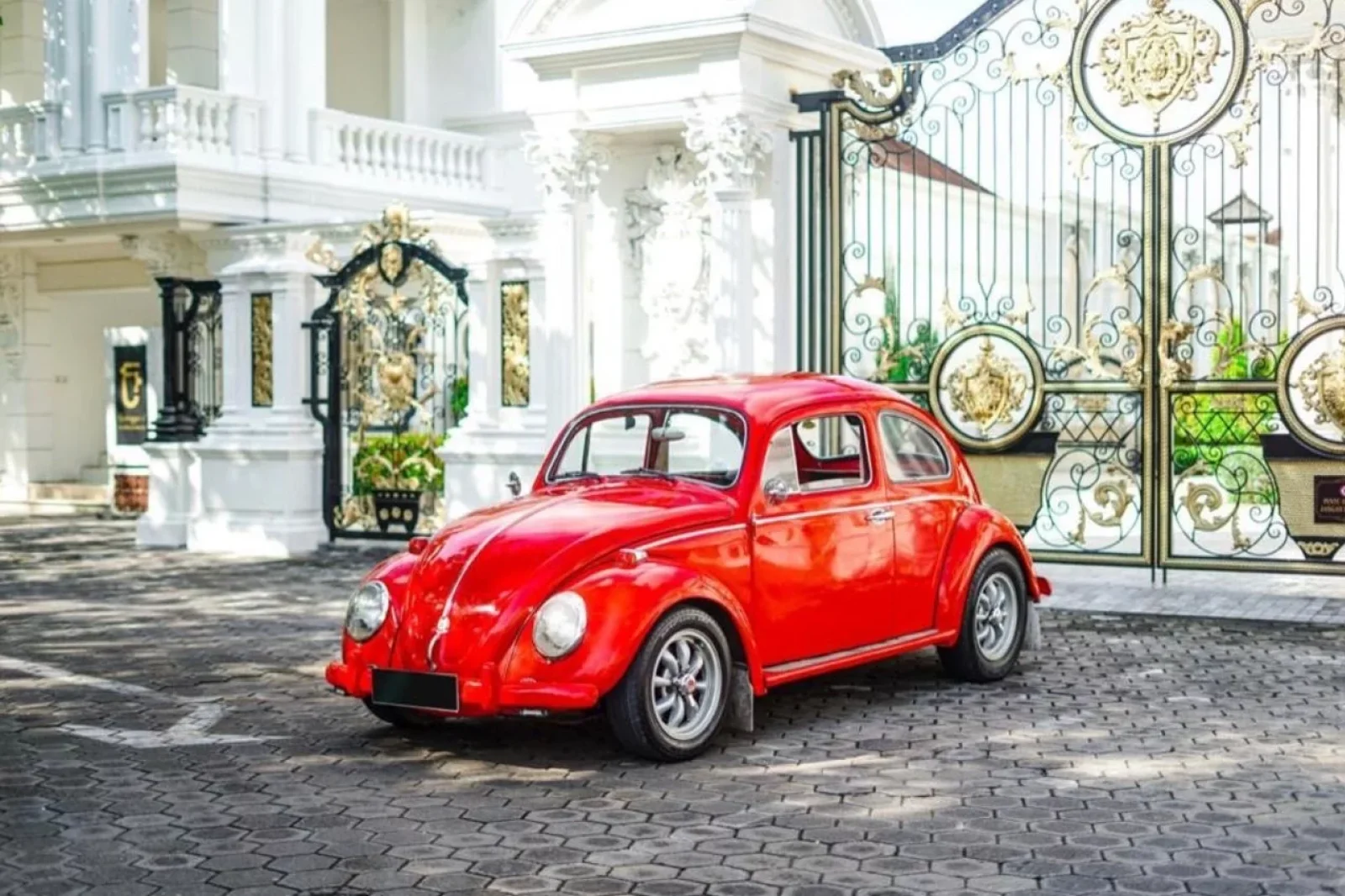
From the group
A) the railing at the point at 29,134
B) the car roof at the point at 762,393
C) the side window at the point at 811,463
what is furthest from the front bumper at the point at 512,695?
the railing at the point at 29,134

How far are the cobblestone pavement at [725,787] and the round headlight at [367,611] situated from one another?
51 cm

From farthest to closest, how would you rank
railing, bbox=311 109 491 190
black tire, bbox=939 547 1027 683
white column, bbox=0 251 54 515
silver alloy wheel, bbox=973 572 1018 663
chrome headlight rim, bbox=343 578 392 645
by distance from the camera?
white column, bbox=0 251 54 515 → railing, bbox=311 109 491 190 → silver alloy wheel, bbox=973 572 1018 663 → black tire, bbox=939 547 1027 683 → chrome headlight rim, bbox=343 578 392 645

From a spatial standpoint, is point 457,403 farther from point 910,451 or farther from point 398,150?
point 910,451

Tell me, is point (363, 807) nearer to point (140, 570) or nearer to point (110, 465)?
point (140, 570)

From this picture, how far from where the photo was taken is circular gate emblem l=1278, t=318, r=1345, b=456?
38.6ft

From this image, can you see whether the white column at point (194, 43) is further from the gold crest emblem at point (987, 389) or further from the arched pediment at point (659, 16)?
the gold crest emblem at point (987, 389)

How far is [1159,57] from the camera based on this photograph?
1216cm

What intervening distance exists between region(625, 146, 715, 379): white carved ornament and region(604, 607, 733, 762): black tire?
22.3 feet

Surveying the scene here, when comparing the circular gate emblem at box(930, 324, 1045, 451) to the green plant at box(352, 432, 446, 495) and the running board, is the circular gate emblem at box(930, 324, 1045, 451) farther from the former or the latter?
the green plant at box(352, 432, 446, 495)

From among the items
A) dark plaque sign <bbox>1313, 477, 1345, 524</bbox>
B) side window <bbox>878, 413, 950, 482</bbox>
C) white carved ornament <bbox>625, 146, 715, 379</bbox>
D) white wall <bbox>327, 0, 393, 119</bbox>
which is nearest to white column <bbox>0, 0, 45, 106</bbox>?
white wall <bbox>327, 0, 393, 119</bbox>

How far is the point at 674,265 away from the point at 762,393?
6.02m

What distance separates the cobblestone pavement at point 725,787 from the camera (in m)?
5.54

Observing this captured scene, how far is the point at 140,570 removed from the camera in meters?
15.2

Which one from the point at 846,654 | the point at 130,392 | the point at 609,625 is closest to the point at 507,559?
the point at 609,625
